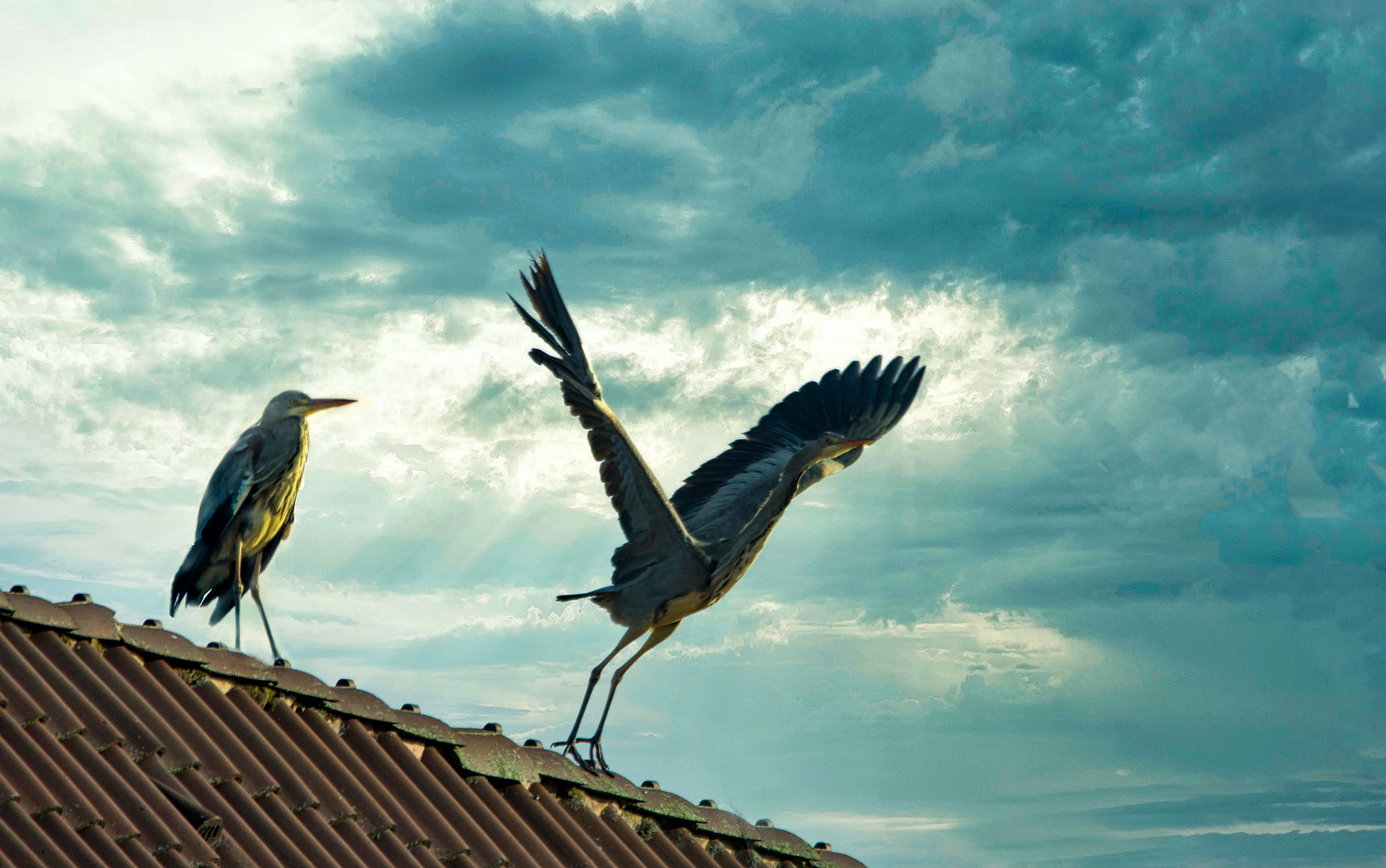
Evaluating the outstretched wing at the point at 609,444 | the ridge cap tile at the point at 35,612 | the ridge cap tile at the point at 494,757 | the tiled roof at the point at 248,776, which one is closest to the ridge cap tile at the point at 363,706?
the tiled roof at the point at 248,776

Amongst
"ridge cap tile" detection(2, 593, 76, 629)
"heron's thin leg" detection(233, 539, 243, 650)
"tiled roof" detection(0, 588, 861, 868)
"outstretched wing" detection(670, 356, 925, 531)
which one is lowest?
"tiled roof" detection(0, 588, 861, 868)

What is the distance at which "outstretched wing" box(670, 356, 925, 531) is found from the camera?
428 inches

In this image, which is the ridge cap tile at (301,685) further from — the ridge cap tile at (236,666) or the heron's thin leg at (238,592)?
the heron's thin leg at (238,592)

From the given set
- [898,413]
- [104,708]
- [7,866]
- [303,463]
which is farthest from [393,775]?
[898,413]

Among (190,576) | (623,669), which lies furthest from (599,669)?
(190,576)

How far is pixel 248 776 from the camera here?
5.60 meters

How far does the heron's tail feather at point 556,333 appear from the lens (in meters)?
7.68

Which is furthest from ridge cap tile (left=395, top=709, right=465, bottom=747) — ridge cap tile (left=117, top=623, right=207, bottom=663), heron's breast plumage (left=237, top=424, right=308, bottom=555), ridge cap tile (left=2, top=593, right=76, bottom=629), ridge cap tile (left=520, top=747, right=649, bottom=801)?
heron's breast plumage (left=237, top=424, right=308, bottom=555)

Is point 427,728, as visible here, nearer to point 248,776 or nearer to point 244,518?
point 248,776

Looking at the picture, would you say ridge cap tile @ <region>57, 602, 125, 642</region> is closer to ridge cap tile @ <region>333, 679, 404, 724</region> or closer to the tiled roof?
the tiled roof

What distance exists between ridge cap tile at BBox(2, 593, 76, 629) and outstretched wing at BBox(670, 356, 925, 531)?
5.63m

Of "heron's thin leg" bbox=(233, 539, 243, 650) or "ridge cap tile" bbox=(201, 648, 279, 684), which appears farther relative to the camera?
"heron's thin leg" bbox=(233, 539, 243, 650)

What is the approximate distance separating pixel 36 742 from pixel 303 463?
458 cm

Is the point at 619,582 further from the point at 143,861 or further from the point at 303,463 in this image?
the point at 143,861
